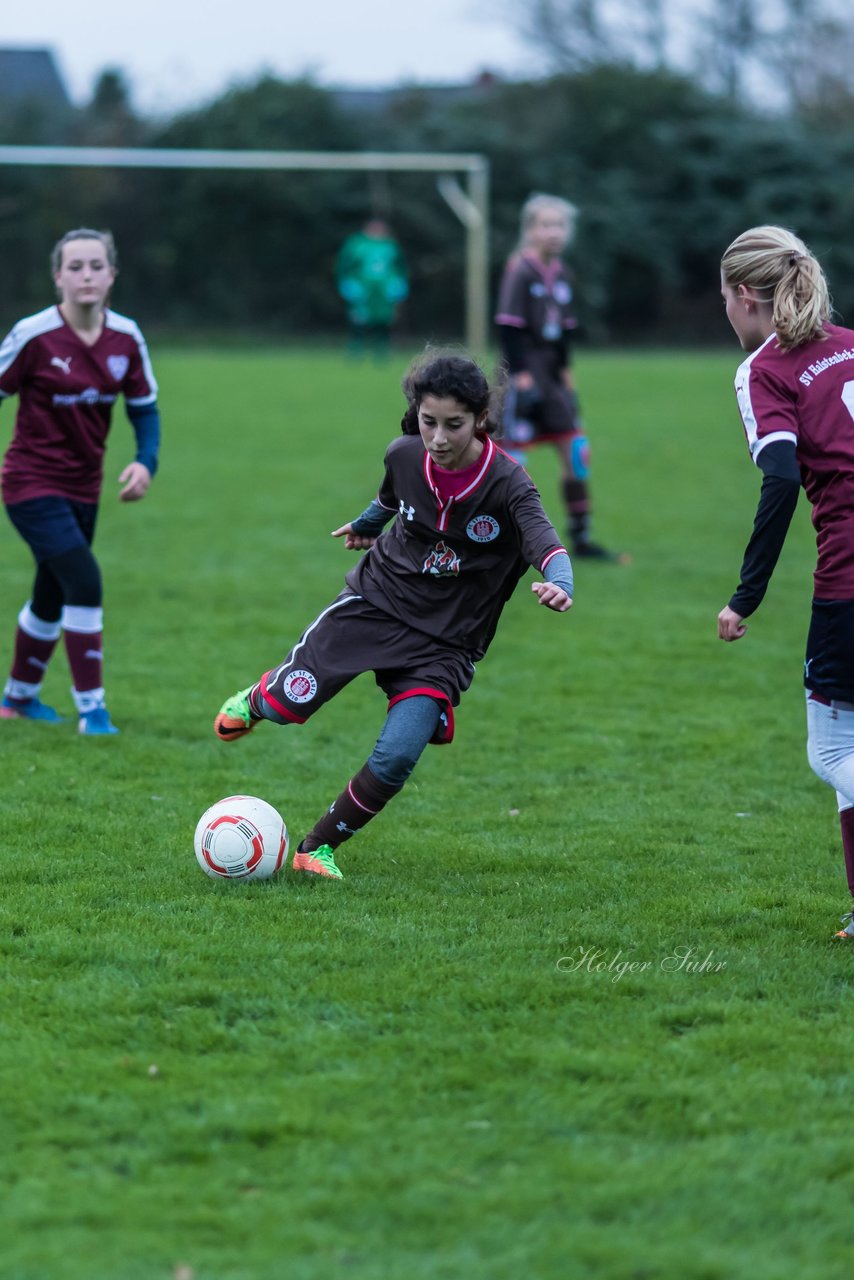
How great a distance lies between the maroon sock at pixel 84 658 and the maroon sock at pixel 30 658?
0.26 m

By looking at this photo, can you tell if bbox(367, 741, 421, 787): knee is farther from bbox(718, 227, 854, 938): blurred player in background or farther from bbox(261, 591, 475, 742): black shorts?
bbox(718, 227, 854, 938): blurred player in background

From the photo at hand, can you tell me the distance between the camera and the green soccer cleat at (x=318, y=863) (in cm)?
488

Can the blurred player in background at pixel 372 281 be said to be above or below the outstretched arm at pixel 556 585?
above

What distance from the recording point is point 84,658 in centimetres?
661

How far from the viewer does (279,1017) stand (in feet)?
12.4

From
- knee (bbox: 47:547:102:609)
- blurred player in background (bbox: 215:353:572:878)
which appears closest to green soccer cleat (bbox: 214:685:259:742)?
blurred player in background (bbox: 215:353:572:878)

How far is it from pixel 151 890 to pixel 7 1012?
0.97 m

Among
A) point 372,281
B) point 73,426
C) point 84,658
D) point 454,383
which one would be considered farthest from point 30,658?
point 372,281

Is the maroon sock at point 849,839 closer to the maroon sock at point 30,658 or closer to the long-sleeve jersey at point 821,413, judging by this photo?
the long-sleeve jersey at point 821,413

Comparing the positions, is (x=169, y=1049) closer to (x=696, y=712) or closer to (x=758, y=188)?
(x=696, y=712)

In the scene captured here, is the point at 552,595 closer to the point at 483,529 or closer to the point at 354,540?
the point at 483,529

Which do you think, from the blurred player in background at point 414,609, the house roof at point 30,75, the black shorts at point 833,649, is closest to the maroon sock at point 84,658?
the blurred player in background at point 414,609

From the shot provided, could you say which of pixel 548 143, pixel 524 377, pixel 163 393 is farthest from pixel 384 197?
pixel 524 377

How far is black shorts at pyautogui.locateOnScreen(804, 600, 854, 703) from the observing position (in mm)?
4059
